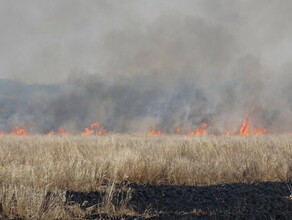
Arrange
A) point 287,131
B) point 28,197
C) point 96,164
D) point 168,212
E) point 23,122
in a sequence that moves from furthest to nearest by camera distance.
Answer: point 23,122
point 287,131
point 96,164
point 168,212
point 28,197

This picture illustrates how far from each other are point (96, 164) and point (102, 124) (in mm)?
32140

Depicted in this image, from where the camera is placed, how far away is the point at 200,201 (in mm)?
6520

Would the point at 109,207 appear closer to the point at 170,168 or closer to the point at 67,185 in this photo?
the point at 67,185

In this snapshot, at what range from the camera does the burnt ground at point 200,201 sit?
5922mm

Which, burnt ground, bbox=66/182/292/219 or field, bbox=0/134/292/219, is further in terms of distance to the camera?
burnt ground, bbox=66/182/292/219

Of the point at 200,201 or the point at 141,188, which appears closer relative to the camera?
the point at 200,201

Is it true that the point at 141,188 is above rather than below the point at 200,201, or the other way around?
above

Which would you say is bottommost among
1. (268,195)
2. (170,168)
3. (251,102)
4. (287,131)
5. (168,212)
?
(168,212)

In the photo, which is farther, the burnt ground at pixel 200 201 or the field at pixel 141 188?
the burnt ground at pixel 200 201

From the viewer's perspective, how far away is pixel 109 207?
5.86 meters

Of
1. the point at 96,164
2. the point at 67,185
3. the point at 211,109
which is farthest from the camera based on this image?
the point at 211,109

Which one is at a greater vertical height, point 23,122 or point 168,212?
point 23,122

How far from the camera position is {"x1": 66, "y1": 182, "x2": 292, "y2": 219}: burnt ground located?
592 centimetres

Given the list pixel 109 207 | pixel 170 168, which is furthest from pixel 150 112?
pixel 109 207
